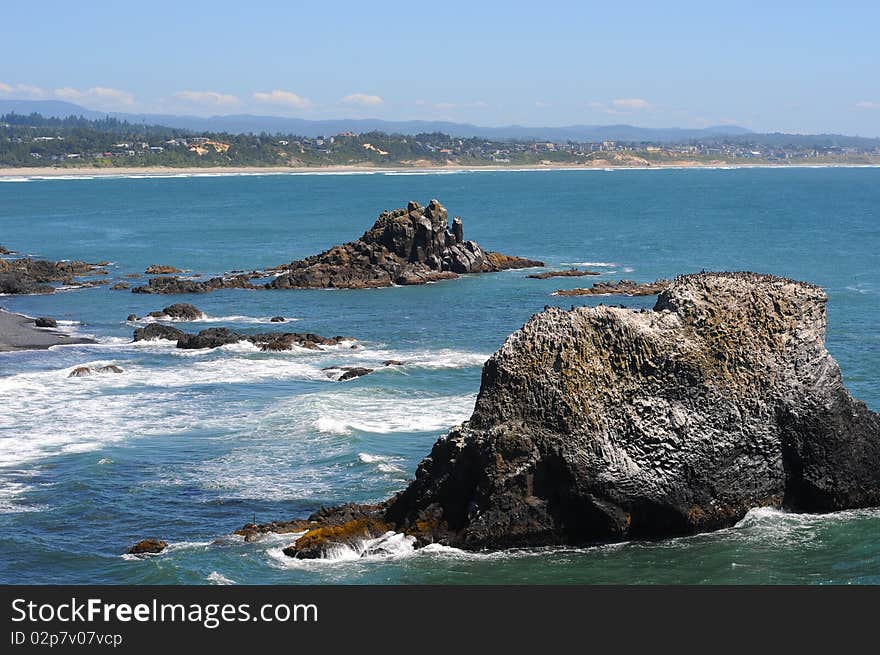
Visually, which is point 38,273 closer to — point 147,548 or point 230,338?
point 230,338

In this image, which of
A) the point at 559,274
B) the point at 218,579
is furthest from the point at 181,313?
the point at 218,579

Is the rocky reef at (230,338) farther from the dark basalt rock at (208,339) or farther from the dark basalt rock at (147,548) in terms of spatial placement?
the dark basalt rock at (147,548)

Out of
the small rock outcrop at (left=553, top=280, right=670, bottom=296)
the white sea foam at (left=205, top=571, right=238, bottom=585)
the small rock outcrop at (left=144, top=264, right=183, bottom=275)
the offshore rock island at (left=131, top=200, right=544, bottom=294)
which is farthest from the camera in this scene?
the small rock outcrop at (left=144, top=264, right=183, bottom=275)

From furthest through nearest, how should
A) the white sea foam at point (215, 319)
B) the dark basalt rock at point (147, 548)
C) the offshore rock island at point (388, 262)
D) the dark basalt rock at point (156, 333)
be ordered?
the offshore rock island at point (388, 262)
the white sea foam at point (215, 319)
the dark basalt rock at point (156, 333)
the dark basalt rock at point (147, 548)

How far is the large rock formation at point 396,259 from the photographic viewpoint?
2751 inches

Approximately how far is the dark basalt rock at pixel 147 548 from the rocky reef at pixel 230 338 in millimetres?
23706

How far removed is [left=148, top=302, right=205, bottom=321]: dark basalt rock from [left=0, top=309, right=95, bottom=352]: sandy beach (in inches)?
227

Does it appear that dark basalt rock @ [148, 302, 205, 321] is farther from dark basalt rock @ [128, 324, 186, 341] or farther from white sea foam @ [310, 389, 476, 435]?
white sea foam @ [310, 389, 476, 435]

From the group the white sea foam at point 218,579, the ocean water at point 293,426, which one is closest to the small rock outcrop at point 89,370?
the ocean water at point 293,426

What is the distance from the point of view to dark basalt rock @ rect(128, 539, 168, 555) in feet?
76.3

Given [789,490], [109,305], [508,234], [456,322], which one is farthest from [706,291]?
[508,234]

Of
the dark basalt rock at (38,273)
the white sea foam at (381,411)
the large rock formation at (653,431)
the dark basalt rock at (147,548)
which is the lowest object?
the dark basalt rock at (38,273)

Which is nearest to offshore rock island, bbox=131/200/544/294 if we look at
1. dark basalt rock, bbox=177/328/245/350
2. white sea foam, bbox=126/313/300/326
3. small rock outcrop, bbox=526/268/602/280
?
small rock outcrop, bbox=526/268/602/280

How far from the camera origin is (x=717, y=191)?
632ft
